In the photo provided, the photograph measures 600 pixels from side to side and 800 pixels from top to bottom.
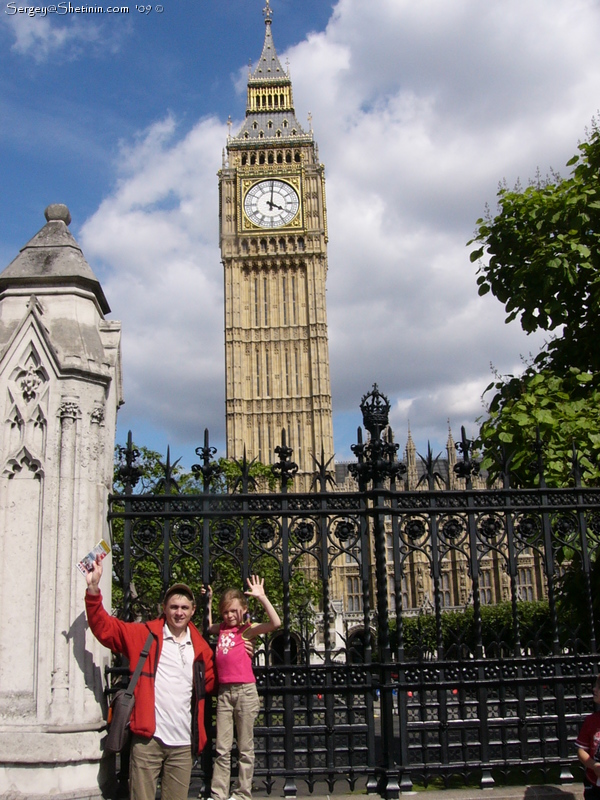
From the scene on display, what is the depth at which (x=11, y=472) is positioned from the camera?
15.9 feet

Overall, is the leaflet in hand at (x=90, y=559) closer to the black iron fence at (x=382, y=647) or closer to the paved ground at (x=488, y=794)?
the black iron fence at (x=382, y=647)

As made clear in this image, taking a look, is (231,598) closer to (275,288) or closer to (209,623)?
(209,623)

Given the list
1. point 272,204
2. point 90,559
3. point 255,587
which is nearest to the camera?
point 90,559

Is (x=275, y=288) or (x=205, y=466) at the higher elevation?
(x=275, y=288)

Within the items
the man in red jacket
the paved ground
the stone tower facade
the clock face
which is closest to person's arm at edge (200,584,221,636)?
the man in red jacket

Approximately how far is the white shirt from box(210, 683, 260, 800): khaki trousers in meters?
0.33

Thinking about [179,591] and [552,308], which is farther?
[552,308]

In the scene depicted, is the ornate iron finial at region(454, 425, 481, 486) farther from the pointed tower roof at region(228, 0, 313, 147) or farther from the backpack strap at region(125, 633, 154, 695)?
the pointed tower roof at region(228, 0, 313, 147)

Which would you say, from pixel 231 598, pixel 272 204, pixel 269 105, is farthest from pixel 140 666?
pixel 269 105

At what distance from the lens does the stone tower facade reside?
177 inches

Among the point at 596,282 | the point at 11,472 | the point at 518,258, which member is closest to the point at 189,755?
the point at 11,472

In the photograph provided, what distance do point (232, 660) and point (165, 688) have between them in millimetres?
501

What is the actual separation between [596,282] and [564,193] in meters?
1.40

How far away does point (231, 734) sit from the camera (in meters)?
4.54
